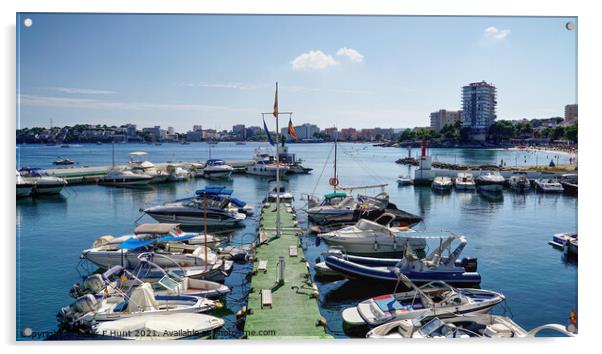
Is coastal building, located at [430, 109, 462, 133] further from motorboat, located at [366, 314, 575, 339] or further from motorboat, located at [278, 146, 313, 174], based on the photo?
motorboat, located at [366, 314, 575, 339]

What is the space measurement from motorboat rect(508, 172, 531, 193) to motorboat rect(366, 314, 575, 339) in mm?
33860

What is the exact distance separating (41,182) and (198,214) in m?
17.8

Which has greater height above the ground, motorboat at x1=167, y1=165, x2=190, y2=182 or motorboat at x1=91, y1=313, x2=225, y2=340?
motorboat at x1=167, y1=165, x2=190, y2=182

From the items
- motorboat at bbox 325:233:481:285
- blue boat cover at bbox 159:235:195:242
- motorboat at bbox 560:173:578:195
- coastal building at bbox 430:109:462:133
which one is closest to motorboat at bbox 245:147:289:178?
motorboat at bbox 560:173:578:195

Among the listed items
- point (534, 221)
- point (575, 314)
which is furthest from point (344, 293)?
point (534, 221)

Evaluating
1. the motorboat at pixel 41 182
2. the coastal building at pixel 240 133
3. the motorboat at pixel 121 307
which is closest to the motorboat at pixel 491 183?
the motorboat at pixel 41 182

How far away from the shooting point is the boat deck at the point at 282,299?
35.3ft

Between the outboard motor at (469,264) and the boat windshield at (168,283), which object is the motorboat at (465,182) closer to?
the outboard motor at (469,264)

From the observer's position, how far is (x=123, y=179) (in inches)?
1797

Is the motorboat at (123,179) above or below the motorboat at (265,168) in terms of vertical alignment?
below

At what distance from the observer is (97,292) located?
45.2ft

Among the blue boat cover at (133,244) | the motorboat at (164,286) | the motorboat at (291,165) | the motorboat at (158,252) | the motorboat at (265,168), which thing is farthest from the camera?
the motorboat at (291,165)

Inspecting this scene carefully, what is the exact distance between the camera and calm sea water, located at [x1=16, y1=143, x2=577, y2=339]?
1405cm

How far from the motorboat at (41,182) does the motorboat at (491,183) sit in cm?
3426
